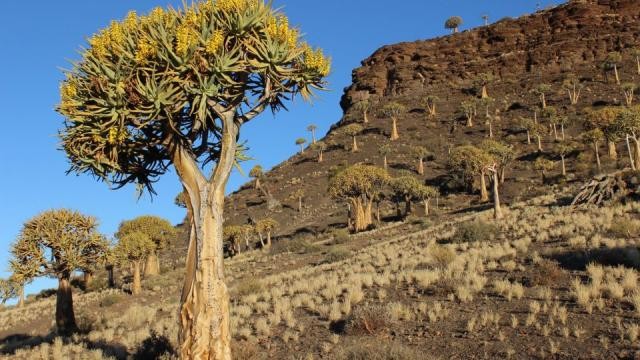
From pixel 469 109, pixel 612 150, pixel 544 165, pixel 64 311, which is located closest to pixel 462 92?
pixel 469 109

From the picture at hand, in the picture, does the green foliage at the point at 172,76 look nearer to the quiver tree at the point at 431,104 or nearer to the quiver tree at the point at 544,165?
the quiver tree at the point at 544,165

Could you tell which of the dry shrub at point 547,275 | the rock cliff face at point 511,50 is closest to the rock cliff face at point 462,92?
the rock cliff face at point 511,50

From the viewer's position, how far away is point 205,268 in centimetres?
790

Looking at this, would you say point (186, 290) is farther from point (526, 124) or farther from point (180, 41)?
point (526, 124)

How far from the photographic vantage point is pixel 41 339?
18297 millimetres

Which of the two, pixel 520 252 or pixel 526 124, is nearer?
pixel 520 252

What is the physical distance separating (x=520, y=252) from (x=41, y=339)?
698 inches

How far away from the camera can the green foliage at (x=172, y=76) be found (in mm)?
8070

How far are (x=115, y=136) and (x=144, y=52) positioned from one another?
1.49 meters

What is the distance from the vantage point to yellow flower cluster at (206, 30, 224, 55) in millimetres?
8008

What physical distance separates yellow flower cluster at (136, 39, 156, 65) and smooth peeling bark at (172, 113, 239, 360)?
1.58 m

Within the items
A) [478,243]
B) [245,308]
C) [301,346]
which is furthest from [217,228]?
[478,243]

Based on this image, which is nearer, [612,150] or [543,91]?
[612,150]

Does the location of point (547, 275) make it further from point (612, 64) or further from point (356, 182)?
point (612, 64)
